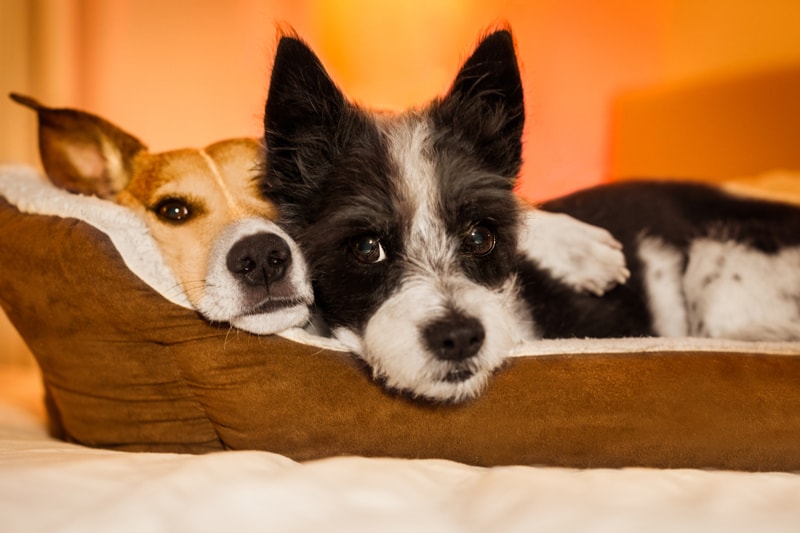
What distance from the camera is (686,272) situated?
2561 mm

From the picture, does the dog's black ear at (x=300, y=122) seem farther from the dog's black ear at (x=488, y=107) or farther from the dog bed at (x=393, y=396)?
the dog bed at (x=393, y=396)

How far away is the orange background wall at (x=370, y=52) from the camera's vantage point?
4.32m

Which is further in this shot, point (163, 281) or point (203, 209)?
point (203, 209)

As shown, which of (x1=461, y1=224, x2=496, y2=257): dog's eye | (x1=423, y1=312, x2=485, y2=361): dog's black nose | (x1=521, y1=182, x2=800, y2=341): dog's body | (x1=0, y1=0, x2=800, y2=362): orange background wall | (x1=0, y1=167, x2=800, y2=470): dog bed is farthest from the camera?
(x1=0, y1=0, x2=800, y2=362): orange background wall

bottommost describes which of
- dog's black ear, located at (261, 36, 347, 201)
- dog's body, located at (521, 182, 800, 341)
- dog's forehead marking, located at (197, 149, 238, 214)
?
dog's body, located at (521, 182, 800, 341)

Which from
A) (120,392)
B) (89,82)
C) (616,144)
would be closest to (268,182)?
(120,392)

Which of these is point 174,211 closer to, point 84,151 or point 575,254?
point 84,151

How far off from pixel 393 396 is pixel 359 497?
0.37 meters

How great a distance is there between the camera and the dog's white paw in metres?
2.30

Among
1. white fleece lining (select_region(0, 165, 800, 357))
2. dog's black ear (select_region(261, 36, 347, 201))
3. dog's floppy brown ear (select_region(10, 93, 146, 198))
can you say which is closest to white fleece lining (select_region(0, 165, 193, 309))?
white fleece lining (select_region(0, 165, 800, 357))

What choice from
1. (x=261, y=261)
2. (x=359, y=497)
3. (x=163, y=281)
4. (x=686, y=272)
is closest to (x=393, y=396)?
(x=359, y=497)

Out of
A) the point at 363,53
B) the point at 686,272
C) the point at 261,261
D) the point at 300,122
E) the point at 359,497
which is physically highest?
the point at 363,53

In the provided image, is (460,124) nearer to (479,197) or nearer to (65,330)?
(479,197)

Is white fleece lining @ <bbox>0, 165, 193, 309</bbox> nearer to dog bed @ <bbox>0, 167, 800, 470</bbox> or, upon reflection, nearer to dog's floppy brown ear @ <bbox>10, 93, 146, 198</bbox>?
dog bed @ <bbox>0, 167, 800, 470</bbox>
